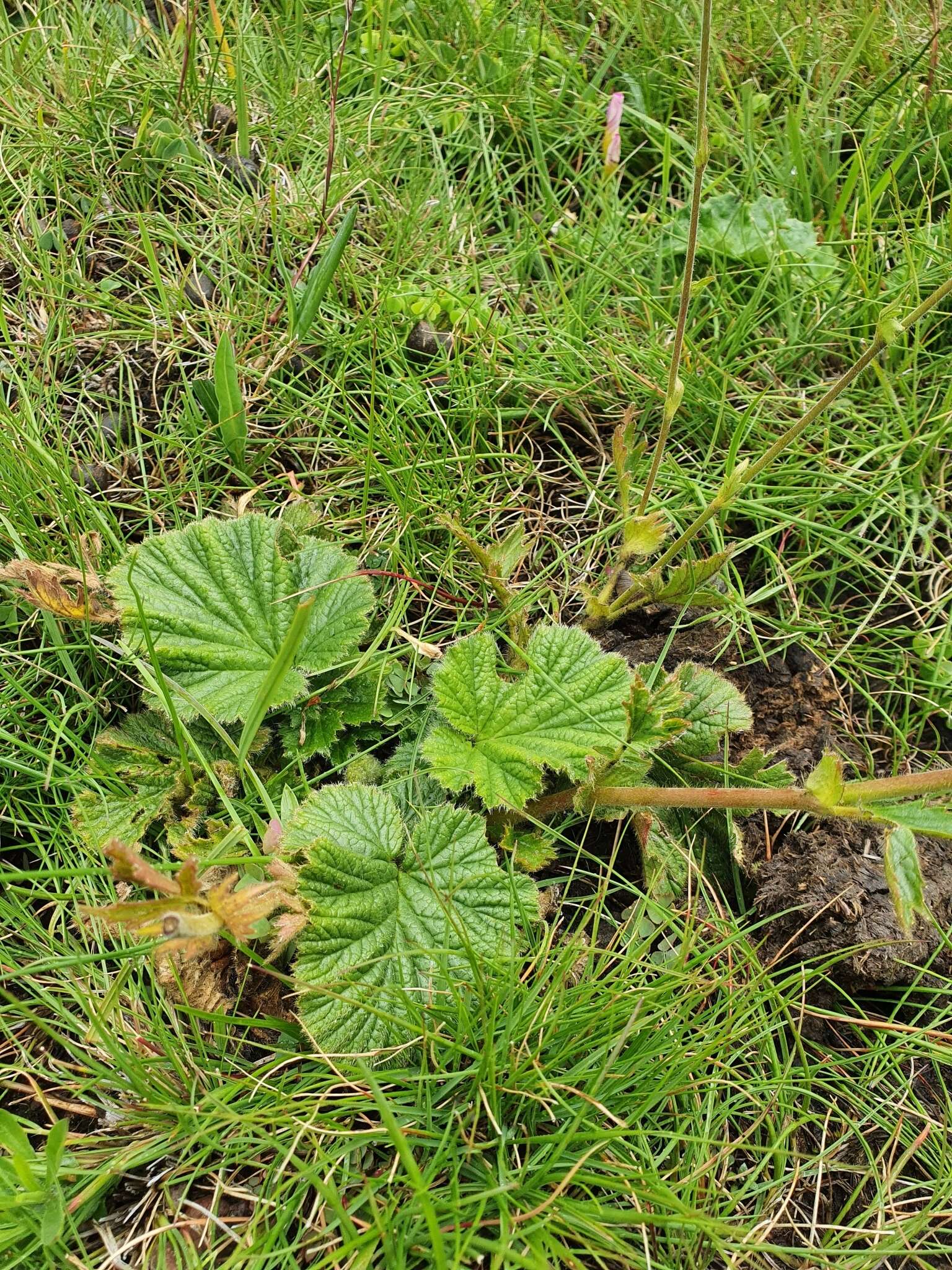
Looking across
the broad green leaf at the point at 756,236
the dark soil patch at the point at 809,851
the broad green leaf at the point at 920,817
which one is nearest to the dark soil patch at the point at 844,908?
the dark soil patch at the point at 809,851

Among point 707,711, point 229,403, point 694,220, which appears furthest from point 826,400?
point 229,403

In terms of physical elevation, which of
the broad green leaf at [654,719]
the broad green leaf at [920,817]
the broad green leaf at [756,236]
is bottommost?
the broad green leaf at [654,719]

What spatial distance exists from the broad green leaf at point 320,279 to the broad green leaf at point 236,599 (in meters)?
0.57

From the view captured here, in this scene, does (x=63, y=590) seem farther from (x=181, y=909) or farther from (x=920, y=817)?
(x=920, y=817)

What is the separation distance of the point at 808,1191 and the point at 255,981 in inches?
36.6

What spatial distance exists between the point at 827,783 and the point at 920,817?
0.13 meters

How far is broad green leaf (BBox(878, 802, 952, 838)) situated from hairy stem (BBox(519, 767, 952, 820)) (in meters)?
0.02

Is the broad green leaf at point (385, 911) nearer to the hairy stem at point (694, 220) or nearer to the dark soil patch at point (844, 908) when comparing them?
the dark soil patch at point (844, 908)

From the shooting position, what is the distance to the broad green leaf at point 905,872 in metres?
1.38

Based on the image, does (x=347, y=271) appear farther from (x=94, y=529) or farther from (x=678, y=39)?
(x=678, y=39)

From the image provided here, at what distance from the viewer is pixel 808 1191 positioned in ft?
5.19

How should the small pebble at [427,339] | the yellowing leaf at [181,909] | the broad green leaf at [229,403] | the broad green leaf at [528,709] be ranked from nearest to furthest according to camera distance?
the yellowing leaf at [181,909]
the broad green leaf at [528,709]
the broad green leaf at [229,403]
the small pebble at [427,339]

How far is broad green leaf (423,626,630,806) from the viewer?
1709 millimetres

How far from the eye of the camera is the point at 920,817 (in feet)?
4.59
